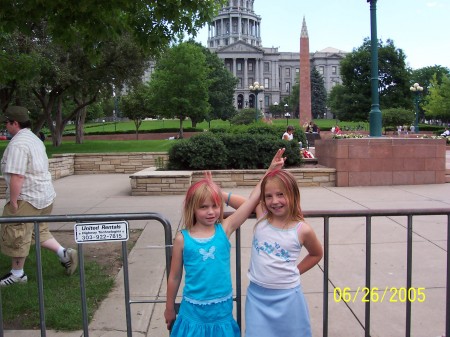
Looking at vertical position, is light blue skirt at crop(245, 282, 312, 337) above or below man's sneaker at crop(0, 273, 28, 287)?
above

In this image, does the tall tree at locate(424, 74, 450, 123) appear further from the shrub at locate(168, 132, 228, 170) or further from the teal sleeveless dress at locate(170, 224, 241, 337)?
the teal sleeveless dress at locate(170, 224, 241, 337)

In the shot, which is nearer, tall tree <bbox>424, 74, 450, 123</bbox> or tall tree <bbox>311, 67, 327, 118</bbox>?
tall tree <bbox>424, 74, 450, 123</bbox>

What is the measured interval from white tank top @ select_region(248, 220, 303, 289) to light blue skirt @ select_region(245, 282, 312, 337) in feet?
0.18

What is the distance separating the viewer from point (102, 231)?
9.50ft

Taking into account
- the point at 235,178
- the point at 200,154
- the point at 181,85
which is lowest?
the point at 235,178

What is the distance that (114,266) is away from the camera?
5469mm

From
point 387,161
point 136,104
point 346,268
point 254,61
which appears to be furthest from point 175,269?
point 254,61

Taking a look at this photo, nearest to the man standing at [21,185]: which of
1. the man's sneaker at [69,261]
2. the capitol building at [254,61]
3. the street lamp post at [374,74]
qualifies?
the man's sneaker at [69,261]

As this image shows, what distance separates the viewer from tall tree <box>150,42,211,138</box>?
42062mm

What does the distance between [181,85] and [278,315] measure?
40.9m

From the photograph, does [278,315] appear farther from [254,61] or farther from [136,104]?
[254,61]

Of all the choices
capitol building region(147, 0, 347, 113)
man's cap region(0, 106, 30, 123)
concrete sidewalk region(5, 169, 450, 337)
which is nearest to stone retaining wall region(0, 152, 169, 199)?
concrete sidewalk region(5, 169, 450, 337)

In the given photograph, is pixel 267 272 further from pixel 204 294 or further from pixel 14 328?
pixel 14 328

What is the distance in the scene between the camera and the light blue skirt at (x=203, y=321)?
2.58 meters
